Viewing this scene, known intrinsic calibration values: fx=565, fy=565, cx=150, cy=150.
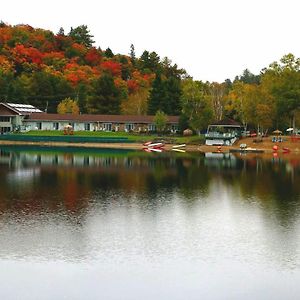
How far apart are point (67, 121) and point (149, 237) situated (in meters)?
80.0

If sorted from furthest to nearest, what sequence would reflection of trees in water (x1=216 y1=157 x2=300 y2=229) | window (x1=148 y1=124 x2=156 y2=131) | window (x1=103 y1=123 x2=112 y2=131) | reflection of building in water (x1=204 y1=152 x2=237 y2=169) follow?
window (x1=103 y1=123 x2=112 y2=131)
window (x1=148 y1=124 x2=156 y2=131)
reflection of building in water (x1=204 y1=152 x2=237 y2=169)
reflection of trees in water (x1=216 y1=157 x2=300 y2=229)

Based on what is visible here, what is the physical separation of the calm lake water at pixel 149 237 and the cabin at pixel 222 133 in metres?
39.0

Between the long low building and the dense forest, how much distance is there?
5.07m

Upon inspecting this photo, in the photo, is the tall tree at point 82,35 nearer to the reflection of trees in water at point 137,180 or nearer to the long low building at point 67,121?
the long low building at point 67,121

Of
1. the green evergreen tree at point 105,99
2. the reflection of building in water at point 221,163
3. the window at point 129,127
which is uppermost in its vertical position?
the green evergreen tree at point 105,99

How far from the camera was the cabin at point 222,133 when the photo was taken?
84375mm

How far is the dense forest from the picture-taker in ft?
281

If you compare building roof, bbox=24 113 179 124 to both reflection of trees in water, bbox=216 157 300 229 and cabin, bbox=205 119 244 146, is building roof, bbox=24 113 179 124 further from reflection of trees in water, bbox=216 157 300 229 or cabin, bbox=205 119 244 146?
reflection of trees in water, bbox=216 157 300 229

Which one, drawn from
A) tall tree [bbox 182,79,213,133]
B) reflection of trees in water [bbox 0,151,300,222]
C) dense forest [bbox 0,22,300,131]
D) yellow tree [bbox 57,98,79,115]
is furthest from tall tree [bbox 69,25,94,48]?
reflection of trees in water [bbox 0,151,300,222]

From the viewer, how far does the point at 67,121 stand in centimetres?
10181

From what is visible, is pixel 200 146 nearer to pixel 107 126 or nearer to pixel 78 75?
pixel 107 126

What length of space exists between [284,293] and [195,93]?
73740 millimetres

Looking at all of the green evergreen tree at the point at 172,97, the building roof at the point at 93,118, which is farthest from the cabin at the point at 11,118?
the green evergreen tree at the point at 172,97

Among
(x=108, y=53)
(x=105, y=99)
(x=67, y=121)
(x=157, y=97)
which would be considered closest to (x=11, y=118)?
(x=67, y=121)
